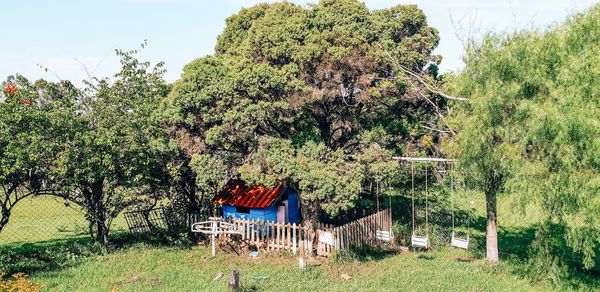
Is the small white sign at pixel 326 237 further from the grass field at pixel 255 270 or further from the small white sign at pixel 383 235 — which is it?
the small white sign at pixel 383 235

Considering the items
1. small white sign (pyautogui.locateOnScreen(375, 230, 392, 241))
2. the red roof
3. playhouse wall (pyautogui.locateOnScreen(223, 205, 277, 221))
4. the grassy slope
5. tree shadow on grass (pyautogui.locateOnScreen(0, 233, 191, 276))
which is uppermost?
the red roof

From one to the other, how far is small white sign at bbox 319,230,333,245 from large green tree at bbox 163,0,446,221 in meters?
0.94

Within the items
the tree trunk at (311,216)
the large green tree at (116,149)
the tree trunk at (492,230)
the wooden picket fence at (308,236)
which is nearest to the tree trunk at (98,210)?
the large green tree at (116,149)

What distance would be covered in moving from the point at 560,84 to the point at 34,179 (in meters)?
14.8

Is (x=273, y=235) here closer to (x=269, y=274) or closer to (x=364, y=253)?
(x=269, y=274)

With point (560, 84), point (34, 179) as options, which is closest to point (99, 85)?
point (34, 179)

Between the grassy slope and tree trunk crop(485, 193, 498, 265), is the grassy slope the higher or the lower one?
the lower one

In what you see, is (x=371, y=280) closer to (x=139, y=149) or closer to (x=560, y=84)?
(x=560, y=84)

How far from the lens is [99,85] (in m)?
17.7

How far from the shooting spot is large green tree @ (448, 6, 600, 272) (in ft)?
37.1

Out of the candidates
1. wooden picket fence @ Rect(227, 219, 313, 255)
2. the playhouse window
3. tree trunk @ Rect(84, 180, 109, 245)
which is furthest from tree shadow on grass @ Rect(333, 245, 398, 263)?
tree trunk @ Rect(84, 180, 109, 245)

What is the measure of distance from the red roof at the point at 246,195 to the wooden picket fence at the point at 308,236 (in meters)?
0.74

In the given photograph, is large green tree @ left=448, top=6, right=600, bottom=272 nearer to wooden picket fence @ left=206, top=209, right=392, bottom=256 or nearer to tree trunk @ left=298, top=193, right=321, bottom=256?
wooden picket fence @ left=206, top=209, right=392, bottom=256

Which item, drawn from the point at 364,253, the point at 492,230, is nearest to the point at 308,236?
the point at 364,253
